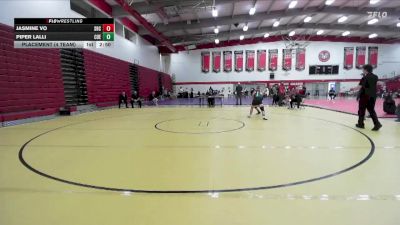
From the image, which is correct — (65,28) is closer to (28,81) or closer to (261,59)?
(28,81)

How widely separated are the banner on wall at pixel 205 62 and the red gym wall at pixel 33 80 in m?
17.1

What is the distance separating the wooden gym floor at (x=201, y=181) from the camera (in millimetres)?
2064

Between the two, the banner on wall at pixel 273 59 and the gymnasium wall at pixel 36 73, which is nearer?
the gymnasium wall at pixel 36 73

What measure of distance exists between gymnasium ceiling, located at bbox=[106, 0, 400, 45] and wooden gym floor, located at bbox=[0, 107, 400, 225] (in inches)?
419

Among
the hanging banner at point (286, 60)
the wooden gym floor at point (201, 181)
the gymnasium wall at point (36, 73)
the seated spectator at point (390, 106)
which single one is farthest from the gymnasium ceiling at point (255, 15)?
the wooden gym floor at point (201, 181)

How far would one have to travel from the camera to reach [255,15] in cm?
1898

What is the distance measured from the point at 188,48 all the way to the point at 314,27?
488 inches

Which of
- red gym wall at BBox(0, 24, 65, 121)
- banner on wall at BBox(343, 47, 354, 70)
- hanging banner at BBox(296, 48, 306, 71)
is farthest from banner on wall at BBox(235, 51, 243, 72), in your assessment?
red gym wall at BBox(0, 24, 65, 121)

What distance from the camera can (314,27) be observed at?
23641 millimetres

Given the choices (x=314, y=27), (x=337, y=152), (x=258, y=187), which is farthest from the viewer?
(x=314, y=27)

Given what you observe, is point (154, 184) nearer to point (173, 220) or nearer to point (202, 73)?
point (173, 220)

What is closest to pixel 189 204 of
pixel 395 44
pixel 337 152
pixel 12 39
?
pixel 337 152

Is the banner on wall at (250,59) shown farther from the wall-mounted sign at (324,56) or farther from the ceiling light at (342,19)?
the ceiling light at (342,19)
